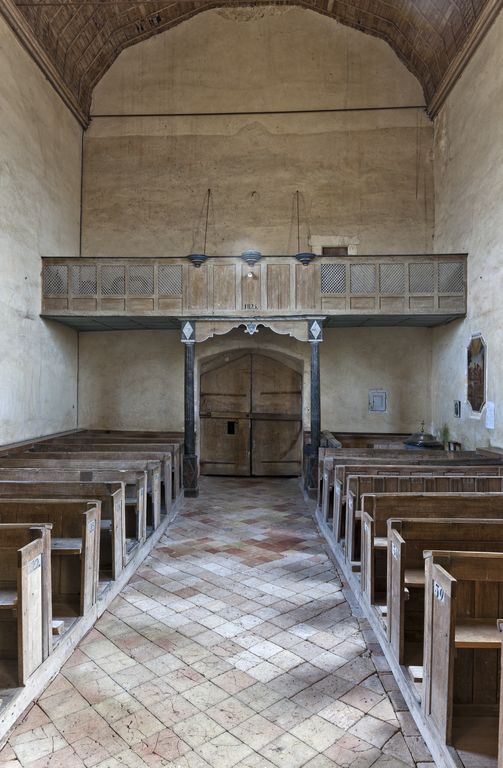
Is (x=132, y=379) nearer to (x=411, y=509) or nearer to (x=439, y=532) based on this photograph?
(x=411, y=509)

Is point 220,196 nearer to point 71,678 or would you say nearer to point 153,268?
point 153,268

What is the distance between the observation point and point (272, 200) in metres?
11.1

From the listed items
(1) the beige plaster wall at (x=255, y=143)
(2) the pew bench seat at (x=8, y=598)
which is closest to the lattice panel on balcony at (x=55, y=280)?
(1) the beige plaster wall at (x=255, y=143)

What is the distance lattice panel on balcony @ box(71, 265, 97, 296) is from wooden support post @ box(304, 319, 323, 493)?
4136 mm

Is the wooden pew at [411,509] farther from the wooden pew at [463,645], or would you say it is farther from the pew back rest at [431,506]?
the wooden pew at [463,645]

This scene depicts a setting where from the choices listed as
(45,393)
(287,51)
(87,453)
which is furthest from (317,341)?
(287,51)

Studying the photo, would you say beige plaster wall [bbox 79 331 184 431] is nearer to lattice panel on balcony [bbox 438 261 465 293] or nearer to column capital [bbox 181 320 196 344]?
column capital [bbox 181 320 196 344]

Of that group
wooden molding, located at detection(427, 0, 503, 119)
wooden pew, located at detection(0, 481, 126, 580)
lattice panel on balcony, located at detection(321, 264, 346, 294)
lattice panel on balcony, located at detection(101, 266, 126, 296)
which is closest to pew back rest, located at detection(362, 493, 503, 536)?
wooden pew, located at detection(0, 481, 126, 580)

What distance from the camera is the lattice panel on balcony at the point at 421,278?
919 cm

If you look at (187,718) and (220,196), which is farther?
(220,196)

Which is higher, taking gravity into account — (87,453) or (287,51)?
(287,51)

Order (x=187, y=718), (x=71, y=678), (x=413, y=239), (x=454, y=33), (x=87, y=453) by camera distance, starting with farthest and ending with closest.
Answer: (x=413, y=239) < (x=454, y=33) < (x=87, y=453) < (x=71, y=678) < (x=187, y=718)

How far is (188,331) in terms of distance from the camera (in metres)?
9.52

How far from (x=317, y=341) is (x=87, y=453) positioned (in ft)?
15.0
